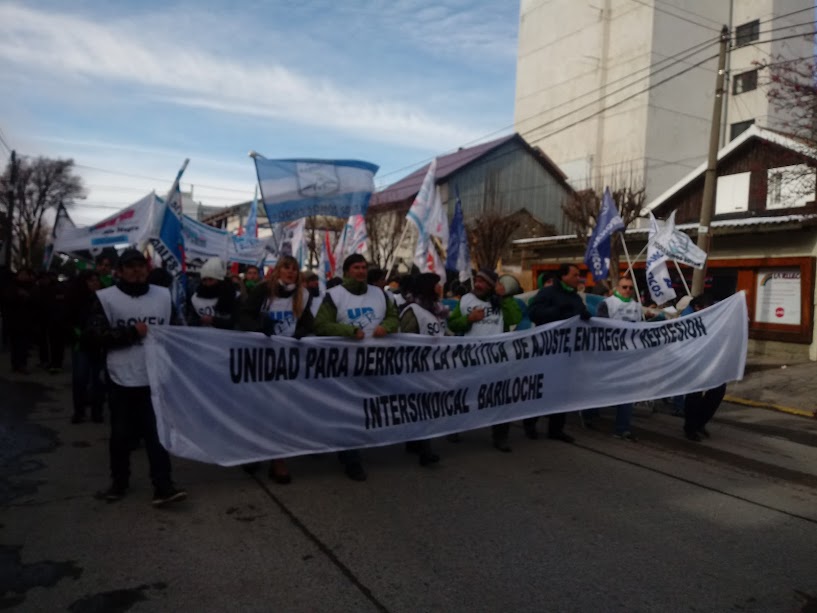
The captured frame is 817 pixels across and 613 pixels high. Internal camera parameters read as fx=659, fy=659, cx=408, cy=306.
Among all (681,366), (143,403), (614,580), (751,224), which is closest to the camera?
(614,580)

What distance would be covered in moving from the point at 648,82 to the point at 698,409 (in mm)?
32878

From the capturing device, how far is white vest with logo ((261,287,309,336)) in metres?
5.58

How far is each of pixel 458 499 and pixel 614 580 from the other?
4.87 feet

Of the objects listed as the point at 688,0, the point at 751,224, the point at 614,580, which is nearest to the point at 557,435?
the point at 614,580

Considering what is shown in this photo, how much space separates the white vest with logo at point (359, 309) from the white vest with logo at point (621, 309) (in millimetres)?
3545

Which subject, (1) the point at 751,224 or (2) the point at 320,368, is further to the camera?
(1) the point at 751,224

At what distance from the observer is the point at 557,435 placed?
700cm

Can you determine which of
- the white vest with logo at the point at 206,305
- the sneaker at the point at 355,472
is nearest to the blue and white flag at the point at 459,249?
the white vest with logo at the point at 206,305

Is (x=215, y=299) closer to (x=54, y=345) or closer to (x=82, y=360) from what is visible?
(x=82, y=360)

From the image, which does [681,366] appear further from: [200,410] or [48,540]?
[48,540]

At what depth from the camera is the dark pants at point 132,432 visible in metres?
4.50

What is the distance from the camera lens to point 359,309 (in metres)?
5.56

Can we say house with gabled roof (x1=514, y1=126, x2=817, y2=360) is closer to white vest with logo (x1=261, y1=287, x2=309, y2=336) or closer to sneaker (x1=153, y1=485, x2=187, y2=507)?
white vest with logo (x1=261, y1=287, x2=309, y2=336)

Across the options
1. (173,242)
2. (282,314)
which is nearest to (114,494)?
(282,314)
